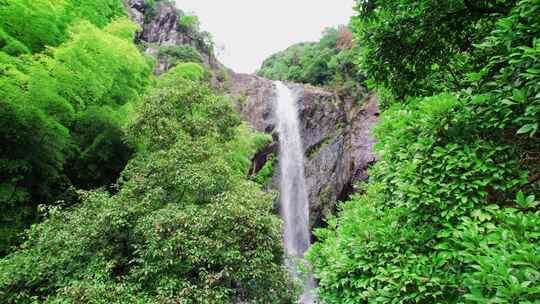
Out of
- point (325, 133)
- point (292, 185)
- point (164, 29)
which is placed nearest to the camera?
point (292, 185)

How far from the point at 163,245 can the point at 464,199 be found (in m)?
4.70

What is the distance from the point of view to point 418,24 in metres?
3.17

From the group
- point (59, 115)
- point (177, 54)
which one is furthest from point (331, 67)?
point (59, 115)

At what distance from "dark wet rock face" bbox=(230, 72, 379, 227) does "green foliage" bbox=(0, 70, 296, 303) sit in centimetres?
716

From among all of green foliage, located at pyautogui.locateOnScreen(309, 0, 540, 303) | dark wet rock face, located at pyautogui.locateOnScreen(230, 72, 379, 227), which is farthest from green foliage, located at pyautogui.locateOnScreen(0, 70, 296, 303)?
dark wet rock face, located at pyautogui.locateOnScreen(230, 72, 379, 227)

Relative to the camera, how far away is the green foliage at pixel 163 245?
5020 mm

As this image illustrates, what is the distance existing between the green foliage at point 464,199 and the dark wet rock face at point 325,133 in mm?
10264

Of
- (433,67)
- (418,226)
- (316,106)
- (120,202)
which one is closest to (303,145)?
(316,106)

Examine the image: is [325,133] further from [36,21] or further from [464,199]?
[464,199]

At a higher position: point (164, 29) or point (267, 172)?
point (164, 29)

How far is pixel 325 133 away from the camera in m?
18.0

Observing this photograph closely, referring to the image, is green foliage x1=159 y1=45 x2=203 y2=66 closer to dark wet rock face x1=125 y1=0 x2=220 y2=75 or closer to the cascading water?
dark wet rock face x1=125 y1=0 x2=220 y2=75

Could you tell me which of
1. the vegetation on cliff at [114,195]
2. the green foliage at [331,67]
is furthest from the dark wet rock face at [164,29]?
the vegetation on cliff at [114,195]

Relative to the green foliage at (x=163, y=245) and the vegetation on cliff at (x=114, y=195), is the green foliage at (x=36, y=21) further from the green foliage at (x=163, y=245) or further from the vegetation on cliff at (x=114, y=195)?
the green foliage at (x=163, y=245)
